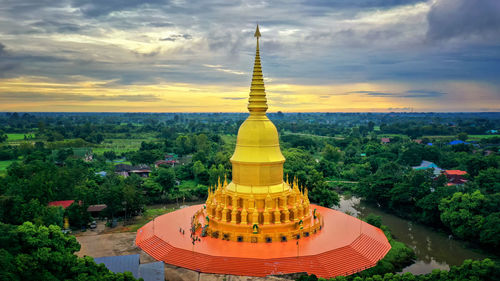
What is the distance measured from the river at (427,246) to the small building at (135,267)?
1850 centimetres

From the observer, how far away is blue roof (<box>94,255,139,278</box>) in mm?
21797

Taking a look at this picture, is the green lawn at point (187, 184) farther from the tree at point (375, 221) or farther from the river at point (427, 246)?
the tree at point (375, 221)

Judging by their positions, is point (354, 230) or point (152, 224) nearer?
point (354, 230)

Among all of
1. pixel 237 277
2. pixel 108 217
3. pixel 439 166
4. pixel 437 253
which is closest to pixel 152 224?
pixel 108 217

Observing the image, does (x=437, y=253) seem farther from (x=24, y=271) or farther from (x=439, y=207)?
(x=24, y=271)

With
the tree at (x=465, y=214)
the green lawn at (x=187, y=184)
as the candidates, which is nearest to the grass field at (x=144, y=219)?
the green lawn at (x=187, y=184)

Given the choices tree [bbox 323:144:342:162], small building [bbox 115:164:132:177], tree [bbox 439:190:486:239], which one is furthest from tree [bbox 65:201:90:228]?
tree [bbox 323:144:342:162]

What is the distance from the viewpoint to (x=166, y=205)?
153 ft

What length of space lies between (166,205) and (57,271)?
1114 inches

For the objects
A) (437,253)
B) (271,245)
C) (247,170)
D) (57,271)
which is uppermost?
(247,170)

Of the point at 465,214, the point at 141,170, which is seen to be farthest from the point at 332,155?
the point at 465,214

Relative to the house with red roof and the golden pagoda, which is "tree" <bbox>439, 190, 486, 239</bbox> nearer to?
the golden pagoda

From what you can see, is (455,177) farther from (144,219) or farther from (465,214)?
(144,219)

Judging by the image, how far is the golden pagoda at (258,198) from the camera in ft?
92.8
